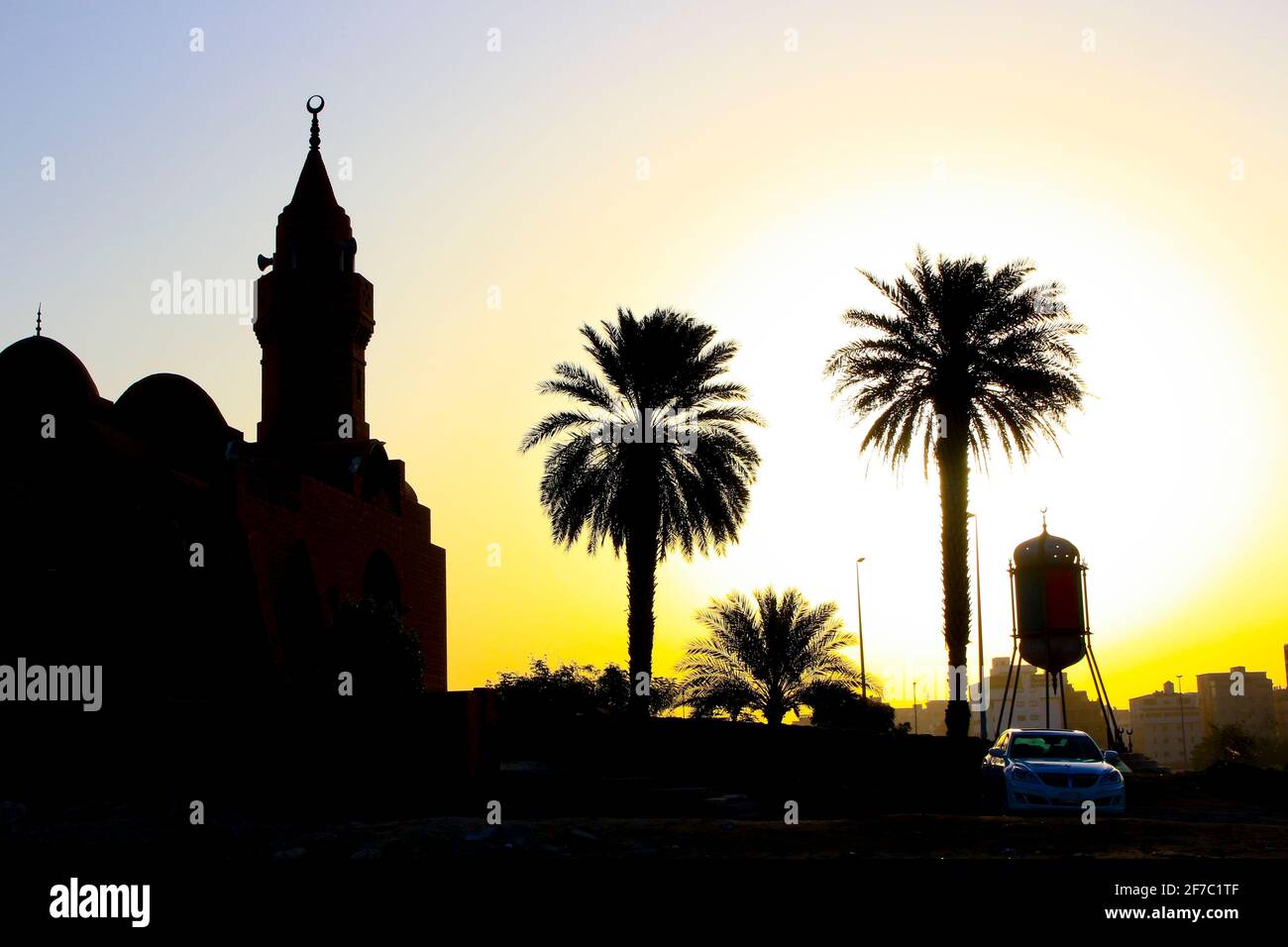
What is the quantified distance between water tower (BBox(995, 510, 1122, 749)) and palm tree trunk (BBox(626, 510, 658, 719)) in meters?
10.5

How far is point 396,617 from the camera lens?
30594 millimetres

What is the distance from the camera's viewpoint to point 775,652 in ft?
142

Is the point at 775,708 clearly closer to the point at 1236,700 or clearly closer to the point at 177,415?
the point at 177,415

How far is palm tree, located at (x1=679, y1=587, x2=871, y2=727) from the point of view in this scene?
142ft

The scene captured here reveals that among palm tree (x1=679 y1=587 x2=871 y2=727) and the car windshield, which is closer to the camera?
the car windshield

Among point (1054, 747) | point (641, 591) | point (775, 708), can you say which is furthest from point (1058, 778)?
point (775, 708)

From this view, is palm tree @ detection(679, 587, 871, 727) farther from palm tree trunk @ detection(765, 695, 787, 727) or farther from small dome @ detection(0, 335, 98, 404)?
small dome @ detection(0, 335, 98, 404)

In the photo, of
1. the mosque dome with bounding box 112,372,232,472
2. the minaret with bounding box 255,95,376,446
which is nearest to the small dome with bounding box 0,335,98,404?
the mosque dome with bounding box 112,372,232,472

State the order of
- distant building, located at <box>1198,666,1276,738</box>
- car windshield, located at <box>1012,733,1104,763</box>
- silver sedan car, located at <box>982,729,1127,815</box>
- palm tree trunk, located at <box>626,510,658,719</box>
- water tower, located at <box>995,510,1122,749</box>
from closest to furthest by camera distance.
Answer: silver sedan car, located at <box>982,729,1127,815</box>, car windshield, located at <box>1012,733,1104,763</box>, palm tree trunk, located at <box>626,510,658,719</box>, water tower, located at <box>995,510,1122,749</box>, distant building, located at <box>1198,666,1276,738</box>

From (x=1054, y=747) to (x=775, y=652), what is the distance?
23.1 meters

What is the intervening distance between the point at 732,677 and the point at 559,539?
1176 cm
